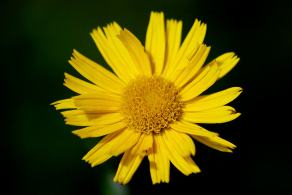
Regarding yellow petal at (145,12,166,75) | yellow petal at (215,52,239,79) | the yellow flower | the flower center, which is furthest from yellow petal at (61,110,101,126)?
yellow petal at (215,52,239,79)

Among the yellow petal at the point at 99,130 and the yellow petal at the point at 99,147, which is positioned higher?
the yellow petal at the point at 99,130

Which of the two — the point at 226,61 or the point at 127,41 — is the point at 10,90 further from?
the point at 226,61

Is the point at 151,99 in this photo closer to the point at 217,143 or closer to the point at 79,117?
the point at 79,117

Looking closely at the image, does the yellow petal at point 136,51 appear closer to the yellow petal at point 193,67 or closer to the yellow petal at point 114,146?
the yellow petal at point 193,67

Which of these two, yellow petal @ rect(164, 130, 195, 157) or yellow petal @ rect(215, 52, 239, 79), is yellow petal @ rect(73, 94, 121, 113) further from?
yellow petal @ rect(215, 52, 239, 79)

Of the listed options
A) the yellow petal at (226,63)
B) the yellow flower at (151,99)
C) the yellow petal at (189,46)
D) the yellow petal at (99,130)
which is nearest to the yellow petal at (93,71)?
the yellow flower at (151,99)
